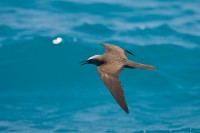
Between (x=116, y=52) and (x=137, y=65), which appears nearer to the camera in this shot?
(x=137, y=65)

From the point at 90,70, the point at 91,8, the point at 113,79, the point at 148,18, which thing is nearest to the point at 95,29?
the point at 91,8

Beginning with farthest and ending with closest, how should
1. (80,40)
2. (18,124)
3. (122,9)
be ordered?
(122,9), (80,40), (18,124)

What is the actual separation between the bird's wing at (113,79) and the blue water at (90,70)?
5.23 meters

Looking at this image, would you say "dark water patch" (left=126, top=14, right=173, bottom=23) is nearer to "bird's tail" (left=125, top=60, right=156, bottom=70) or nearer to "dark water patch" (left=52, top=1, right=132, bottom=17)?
"dark water patch" (left=52, top=1, right=132, bottom=17)

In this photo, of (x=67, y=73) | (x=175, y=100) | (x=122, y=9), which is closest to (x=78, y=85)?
(x=67, y=73)

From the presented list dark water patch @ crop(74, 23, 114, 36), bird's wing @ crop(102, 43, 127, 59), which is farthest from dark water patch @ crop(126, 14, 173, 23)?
bird's wing @ crop(102, 43, 127, 59)

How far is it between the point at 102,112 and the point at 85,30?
379 cm

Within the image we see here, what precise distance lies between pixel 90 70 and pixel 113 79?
24.8ft

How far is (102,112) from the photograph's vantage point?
16766 millimetres

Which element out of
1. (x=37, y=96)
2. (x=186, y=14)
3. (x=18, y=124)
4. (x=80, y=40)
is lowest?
(x=18, y=124)

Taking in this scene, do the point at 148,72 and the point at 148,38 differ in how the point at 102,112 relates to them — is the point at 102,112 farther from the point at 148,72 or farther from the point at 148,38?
the point at 148,38

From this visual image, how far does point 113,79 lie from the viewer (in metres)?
10.4

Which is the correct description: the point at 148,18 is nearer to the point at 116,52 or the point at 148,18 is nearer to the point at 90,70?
the point at 90,70

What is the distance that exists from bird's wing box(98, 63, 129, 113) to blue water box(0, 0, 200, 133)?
523 cm
